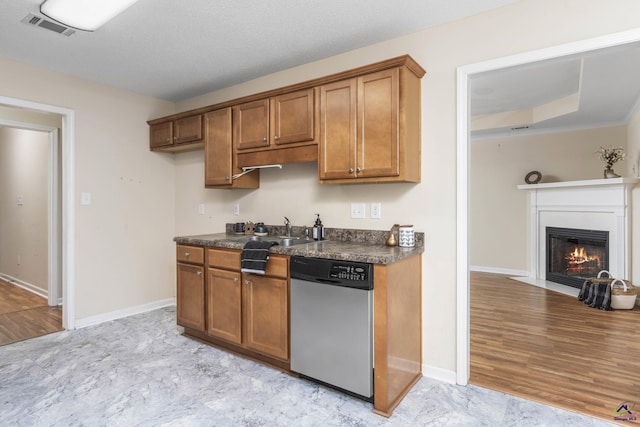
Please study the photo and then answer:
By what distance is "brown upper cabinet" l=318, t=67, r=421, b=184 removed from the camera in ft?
7.47

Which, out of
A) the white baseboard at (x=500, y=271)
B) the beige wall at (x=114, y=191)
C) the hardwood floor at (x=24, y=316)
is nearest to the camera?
the hardwood floor at (x=24, y=316)

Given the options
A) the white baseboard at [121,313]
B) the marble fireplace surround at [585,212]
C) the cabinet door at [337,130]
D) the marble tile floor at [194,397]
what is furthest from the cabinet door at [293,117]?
the marble fireplace surround at [585,212]

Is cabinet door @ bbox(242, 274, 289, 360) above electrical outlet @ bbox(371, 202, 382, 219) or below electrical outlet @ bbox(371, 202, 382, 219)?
below

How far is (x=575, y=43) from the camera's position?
6.61 ft

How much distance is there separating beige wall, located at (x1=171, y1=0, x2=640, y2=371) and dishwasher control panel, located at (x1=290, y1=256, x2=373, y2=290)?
696mm

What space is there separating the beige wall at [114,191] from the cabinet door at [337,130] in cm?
247

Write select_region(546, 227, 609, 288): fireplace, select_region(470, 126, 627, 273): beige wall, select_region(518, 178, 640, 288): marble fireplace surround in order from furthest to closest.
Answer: select_region(470, 126, 627, 273): beige wall, select_region(546, 227, 609, 288): fireplace, select_region(518, 178, 640, 288): marble fireplace surround

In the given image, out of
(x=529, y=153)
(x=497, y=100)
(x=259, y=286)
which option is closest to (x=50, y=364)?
(x=259, y=286)

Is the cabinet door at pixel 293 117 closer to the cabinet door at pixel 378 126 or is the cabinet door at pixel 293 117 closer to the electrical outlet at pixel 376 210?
the cabinet door at pixel 378 126

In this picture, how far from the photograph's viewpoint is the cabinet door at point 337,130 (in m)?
2.45

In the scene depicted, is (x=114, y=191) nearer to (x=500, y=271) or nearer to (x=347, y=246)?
(x=347, y=246)

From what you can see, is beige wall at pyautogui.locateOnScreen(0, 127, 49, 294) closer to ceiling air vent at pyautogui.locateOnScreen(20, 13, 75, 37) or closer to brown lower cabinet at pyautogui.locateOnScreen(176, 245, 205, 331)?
ceiling air vent at pyautogui.locateOnScreen(20, 13, 75, 37)

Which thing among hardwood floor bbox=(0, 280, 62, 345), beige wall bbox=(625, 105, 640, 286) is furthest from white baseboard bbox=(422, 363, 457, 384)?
beige wall bbox=(625, 105, 640, 286)

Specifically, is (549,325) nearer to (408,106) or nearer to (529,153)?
(408,106)
